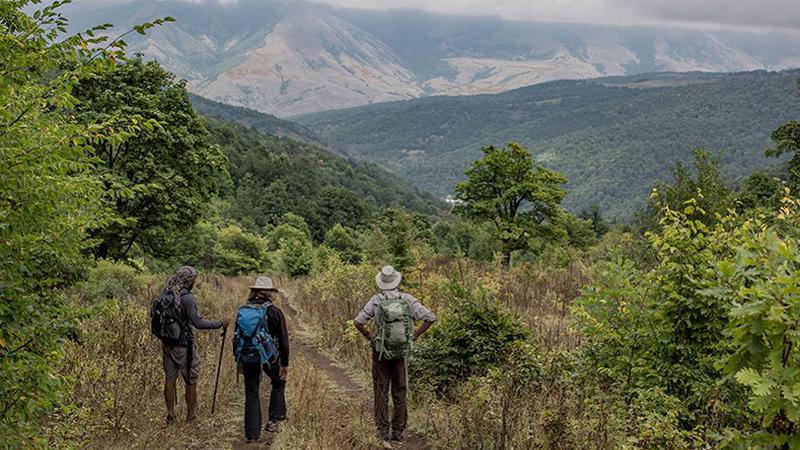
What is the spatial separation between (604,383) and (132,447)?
210 inches

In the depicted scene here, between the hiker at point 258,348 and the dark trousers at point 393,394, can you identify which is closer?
the hiker at point 258,348

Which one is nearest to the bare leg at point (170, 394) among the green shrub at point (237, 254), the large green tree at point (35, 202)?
the large green tree at point (35, 202)

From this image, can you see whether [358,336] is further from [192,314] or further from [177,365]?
[192,314]

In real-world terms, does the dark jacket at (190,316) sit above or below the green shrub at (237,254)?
above

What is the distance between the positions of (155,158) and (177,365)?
10.4 meters

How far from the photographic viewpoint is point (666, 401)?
18.5ft

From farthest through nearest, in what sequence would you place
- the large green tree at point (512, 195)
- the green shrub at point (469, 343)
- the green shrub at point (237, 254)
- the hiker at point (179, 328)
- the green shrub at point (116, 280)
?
the green shrub at point (237, 254), the large green tree at point (512, 195), the green shrub at point (116, 280), the green shrub at point (469, 343), the hiker at point (179, 328)

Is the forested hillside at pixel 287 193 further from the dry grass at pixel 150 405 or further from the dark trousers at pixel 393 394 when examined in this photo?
the dark trousers at pixel 393 394

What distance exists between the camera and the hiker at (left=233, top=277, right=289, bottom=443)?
6.94 metres

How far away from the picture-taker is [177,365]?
7.43 meters

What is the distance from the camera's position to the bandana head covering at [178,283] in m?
7.23

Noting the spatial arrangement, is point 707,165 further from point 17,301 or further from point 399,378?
point 17,301

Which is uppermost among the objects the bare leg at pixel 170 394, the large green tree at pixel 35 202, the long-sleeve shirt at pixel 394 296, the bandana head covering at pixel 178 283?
the large green tree at pixel 35 202

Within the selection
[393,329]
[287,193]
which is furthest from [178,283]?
[287,193]
